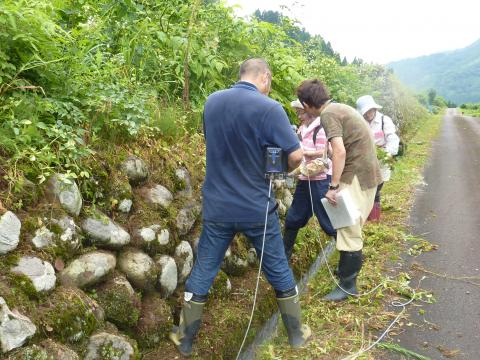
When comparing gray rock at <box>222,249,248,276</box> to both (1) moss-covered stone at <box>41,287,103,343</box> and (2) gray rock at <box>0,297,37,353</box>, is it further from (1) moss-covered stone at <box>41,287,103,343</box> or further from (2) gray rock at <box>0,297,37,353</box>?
(2) gray rock at <box>0,297,37,353</box>

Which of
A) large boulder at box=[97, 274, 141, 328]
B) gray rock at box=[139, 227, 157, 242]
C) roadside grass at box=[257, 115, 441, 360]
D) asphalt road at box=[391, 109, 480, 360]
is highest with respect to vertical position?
gray rock at box=[139, 227, 157, 242]

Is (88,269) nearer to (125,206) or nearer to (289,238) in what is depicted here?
(125,206)

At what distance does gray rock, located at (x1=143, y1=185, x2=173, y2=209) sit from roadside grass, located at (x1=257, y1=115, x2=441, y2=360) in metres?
1.57

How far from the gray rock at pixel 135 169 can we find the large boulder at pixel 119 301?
907 mm

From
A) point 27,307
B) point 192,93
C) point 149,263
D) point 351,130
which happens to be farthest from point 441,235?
point 27,307

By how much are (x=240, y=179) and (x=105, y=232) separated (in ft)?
3.68

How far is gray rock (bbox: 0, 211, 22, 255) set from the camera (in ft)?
8.89

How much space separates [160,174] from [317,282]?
7.30ft

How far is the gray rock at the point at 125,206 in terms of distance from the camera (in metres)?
3.69

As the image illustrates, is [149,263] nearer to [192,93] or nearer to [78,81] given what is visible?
[78,81]

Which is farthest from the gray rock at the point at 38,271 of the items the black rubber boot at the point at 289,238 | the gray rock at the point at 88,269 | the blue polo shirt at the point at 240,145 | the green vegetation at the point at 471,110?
the green vegetation at the point at 471,110

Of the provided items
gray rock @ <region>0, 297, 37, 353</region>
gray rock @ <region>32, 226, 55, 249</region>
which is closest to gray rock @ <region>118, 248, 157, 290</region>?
gray rock @ <region>32, 226, 55, 249</region>

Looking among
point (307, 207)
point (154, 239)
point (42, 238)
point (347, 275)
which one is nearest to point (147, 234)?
point (154, 239)

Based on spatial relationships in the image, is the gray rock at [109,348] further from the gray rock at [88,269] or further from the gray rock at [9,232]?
the gray rock at [9,232]
